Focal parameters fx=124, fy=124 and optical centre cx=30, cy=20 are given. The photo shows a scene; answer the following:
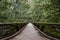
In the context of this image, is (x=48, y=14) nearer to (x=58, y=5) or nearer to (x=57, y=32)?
(x=58, y=5)

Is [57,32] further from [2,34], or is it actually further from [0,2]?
[0,2]

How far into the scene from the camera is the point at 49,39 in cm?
548

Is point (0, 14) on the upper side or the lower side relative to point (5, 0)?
lower

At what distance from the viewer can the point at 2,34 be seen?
18.2ft

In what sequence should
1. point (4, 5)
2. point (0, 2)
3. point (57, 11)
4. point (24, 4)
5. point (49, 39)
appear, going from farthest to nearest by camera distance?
point (24, 4), point (4, 5), point (0, 2), point (57, 11), point (49, 39)

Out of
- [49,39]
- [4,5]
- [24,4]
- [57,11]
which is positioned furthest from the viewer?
[24,4]

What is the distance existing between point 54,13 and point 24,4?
1550 centimetres

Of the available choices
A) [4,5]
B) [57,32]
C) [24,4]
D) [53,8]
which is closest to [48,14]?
[53,8]

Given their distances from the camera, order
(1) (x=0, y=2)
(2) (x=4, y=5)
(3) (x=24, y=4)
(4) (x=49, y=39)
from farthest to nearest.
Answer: (3) (x=24, y=4)
(2) (x=4, y=5)
(1) (x=0, y=2)
(4) (x=49, y=39)

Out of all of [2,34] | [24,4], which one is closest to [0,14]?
[2,34]

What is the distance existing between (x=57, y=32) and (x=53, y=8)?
833cm

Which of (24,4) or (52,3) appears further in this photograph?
(24,4)

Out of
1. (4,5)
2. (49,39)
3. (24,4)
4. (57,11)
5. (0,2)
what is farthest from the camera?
(24,4)

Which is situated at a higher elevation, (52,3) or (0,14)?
(52,3)
